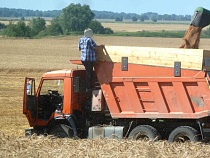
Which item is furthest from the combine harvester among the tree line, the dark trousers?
the tree line

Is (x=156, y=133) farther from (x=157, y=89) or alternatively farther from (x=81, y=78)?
(x=81, y=78)

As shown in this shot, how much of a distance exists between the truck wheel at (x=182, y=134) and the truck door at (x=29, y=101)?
12.0 ft

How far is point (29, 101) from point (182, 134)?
13.2 ft

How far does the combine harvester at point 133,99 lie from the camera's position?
15.0m

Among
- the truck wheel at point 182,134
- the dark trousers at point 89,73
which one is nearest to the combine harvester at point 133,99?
the truck wheel at point 182,134

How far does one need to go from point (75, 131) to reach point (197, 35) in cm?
373

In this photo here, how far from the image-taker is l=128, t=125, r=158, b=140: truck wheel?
15438 mm

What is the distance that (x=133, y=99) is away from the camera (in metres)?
15.8

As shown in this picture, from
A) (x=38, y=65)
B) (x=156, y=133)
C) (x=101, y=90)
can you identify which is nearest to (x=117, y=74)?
(x=101, y=90)

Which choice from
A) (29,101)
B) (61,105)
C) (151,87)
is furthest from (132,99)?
(29,101)

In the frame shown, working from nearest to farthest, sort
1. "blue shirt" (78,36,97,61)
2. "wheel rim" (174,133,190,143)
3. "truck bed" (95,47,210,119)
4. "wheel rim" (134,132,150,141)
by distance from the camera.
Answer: "truck bed" (95,47,210,119), "wheel rim" (174,133,190,143), "wheel rim" (134,132,150,141), "blue shirt" (78,36,97,61)

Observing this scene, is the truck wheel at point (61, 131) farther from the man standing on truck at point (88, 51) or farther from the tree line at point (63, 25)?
the tree line at point (63, 25)

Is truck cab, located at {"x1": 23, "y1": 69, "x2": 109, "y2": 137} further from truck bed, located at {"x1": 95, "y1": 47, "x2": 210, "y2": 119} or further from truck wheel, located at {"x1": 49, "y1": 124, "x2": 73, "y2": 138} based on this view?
truck bed, located at {"x1": 95, "y1": 47, "x2": 210, "y2": 119}

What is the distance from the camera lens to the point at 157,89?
15.4m
